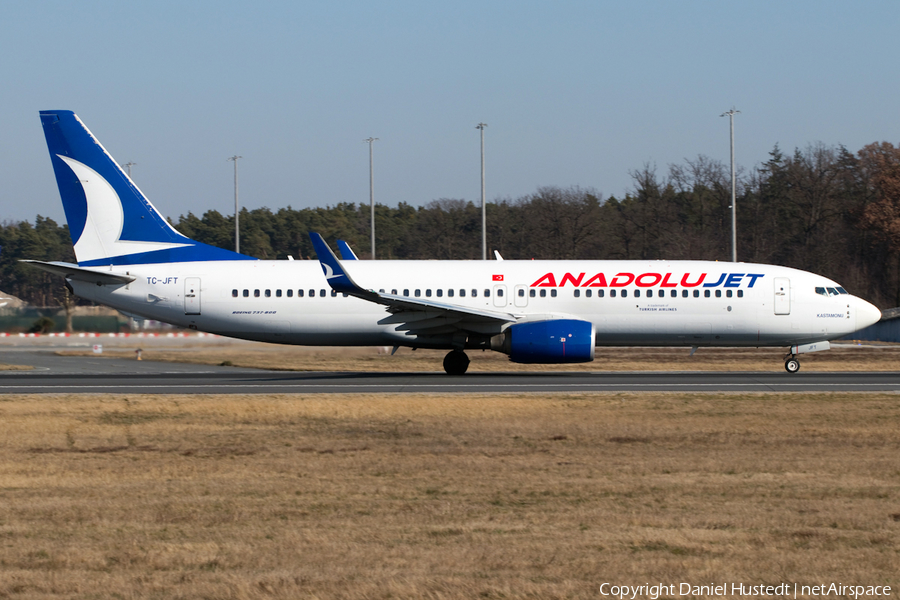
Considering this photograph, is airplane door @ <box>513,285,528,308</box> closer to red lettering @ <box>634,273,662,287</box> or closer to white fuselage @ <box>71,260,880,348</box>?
white fuselage @ <box>71,260,880,348</box>

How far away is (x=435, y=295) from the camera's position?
26.4 metres

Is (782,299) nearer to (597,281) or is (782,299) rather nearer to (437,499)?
(597,281)

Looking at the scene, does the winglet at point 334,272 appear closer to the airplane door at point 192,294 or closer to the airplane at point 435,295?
the airplane at point 435,295

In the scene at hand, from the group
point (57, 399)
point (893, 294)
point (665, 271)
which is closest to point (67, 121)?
point (57, 399)

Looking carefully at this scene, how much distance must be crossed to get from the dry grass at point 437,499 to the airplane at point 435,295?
8250 mm

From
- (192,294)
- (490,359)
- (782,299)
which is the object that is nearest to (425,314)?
(192,294)

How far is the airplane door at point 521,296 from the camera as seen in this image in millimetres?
26050

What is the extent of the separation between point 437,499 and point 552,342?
48.2 feet

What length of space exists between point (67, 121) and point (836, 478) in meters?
23.7

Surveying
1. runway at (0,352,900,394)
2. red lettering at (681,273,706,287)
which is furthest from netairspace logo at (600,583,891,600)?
red lettering at (681,273,706,287)

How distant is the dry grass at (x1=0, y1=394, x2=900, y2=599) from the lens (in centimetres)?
696

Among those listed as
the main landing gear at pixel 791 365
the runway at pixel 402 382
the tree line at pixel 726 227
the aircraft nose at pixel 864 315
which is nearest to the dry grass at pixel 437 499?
the runway at pixel 402 382

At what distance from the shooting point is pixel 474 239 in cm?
7456

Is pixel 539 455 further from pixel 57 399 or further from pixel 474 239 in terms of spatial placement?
pixel 474 239
